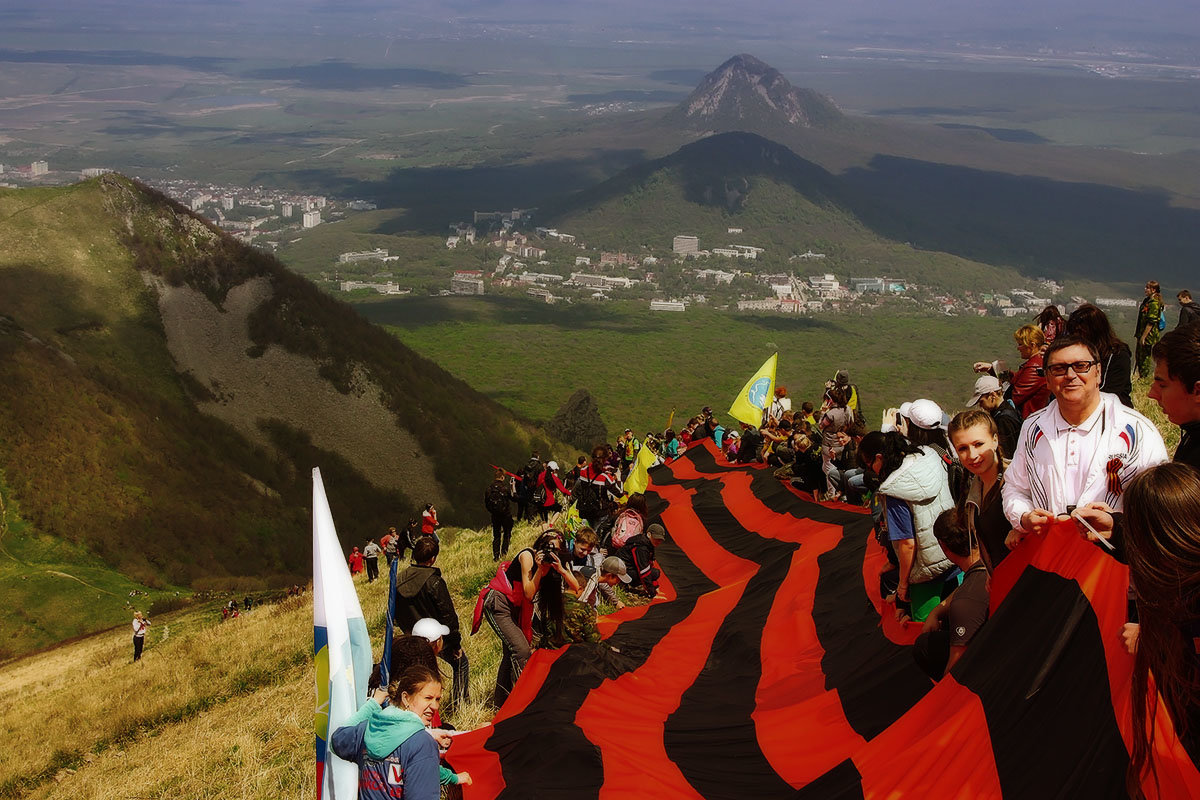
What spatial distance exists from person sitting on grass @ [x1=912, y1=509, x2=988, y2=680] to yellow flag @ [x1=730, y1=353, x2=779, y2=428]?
50.0ft

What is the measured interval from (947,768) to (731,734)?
266cm

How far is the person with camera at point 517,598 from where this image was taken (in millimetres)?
9766

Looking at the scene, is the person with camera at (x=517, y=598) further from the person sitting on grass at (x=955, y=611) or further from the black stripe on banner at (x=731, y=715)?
the person sitting on grass at (x=955, y=611)

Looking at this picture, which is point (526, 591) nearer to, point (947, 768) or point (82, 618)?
point (947, 768)

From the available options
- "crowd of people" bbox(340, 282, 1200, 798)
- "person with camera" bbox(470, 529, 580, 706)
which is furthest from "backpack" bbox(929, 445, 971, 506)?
"person with camera" bbox(470, 529, 580, 706)

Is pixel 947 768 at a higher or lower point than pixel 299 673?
higher

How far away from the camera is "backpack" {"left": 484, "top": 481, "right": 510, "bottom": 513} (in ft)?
63.1

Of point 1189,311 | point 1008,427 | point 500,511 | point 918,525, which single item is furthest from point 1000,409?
point 500,511

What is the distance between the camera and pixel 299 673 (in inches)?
674

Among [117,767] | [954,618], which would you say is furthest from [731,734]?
[117,767]

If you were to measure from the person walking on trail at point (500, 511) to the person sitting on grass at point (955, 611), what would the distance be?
484 inches

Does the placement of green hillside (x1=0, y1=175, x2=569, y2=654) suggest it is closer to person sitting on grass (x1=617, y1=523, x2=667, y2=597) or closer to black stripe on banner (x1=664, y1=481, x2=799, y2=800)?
person sitting on grass (x1=617, y1=523, x2=667, y2=597)

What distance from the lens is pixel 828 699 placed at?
328 inches

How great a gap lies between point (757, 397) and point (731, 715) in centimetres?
1432
